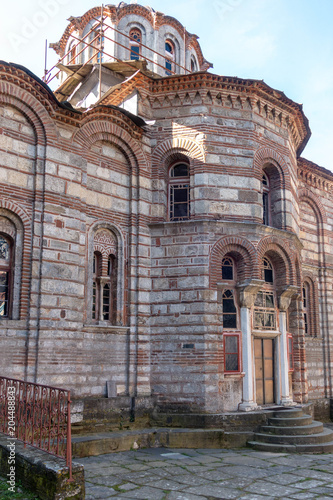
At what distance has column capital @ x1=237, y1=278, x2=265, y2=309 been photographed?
1292 cm

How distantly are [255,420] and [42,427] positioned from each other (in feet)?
21.0

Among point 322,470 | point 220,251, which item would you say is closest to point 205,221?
point 220,251

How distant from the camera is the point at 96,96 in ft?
54.3

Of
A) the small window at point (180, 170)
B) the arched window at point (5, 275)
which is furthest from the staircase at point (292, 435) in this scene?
the small window at point (180, 170)

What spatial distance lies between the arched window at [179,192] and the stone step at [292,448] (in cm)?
596

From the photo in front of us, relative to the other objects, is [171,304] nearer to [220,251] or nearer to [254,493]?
[220,251]

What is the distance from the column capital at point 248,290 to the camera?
1292cm

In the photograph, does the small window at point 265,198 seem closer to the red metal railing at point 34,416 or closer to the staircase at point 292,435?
the staircase at point 292,435

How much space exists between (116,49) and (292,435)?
13.7 meters

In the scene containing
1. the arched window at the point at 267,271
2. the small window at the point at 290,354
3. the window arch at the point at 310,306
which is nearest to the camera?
the arched window at the point at 267,271

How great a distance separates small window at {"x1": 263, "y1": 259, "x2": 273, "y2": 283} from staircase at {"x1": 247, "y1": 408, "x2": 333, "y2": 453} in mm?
3537

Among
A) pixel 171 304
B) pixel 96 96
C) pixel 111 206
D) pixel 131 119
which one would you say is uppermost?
pixel 96 96

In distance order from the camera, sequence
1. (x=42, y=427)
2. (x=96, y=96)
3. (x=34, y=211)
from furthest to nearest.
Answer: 1. (x=96, y=96)
2. (x=34, y=211)
3. (x=42, y=427)

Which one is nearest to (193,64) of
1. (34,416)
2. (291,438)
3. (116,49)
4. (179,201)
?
(116,49)
